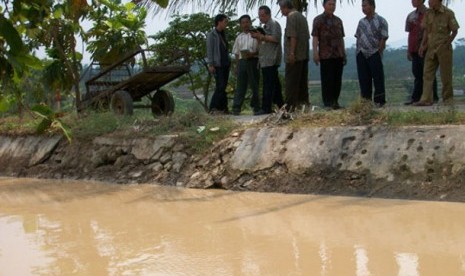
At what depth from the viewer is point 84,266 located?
3.38m

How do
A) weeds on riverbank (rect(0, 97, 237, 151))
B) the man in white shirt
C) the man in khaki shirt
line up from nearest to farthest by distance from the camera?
weeds on riverbank (rect(0, 97, 237, 151)) < the man in khaki shirt < the man in white shirt

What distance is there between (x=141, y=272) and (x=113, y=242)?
0.78 m

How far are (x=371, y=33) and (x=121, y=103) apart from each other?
3.42m

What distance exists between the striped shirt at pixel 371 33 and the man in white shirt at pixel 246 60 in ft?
4.62

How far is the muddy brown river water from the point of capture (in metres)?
3.28

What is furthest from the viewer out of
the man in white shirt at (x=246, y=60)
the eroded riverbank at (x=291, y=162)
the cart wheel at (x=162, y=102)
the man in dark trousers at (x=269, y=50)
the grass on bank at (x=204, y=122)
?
the cart wheel at (x=162, y=102)

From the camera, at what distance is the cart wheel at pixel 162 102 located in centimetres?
927

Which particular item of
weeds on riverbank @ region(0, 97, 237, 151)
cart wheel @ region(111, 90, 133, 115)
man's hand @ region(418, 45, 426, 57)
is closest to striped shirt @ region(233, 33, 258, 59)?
weeds on riverbank @ region(0, 97, 237, 151)

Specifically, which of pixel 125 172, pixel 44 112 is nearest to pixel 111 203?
pixel 125 172

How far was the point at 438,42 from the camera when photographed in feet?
23.5

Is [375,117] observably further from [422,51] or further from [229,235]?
[229,235]

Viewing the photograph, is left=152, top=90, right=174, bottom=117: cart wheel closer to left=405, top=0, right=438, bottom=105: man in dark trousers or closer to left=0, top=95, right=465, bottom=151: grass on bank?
left=0, top=95, right=465, bottom=151: grass on bank

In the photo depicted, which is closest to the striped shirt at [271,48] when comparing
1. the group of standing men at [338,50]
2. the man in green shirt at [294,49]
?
the group of standing men at [338,50]

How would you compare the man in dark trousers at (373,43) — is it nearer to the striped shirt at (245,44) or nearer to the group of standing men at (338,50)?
the group of standing men at (338,50)
